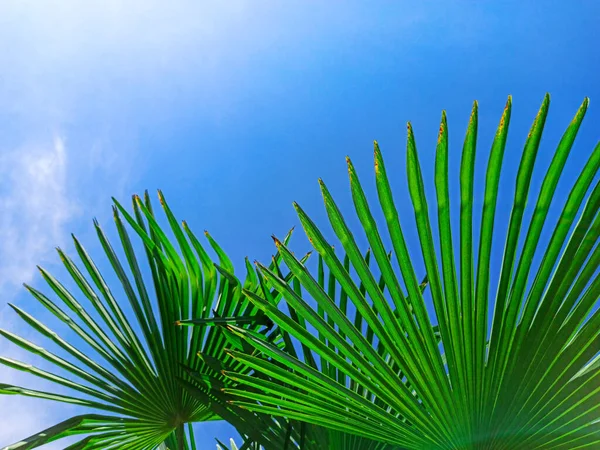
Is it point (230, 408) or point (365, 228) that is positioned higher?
point (365, 228)

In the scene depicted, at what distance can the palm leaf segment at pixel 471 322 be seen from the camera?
5.35ft

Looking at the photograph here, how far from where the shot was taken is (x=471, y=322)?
1.78m

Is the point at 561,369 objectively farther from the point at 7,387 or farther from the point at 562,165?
the point at 7,387

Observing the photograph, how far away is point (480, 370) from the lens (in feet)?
5.95

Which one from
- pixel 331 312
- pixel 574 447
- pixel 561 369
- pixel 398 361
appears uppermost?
pixel 331 312

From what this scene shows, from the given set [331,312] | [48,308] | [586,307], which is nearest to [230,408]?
[331,312]

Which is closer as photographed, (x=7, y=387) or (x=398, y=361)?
(x=398, y=361)

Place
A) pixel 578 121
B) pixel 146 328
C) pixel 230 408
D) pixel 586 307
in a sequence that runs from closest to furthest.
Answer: pixel 578 121
pixel 586 307
pixel 230 408
pixel 146 328

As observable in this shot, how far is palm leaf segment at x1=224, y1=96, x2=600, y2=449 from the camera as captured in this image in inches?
64.2

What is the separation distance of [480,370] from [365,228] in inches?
25.6

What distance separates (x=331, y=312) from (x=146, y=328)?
1315 mm

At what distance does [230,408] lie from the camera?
2.32 metres

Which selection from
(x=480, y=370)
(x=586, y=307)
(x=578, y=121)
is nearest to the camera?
(x=578, y=121)

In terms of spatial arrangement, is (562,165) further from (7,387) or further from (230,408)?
(7,387)
